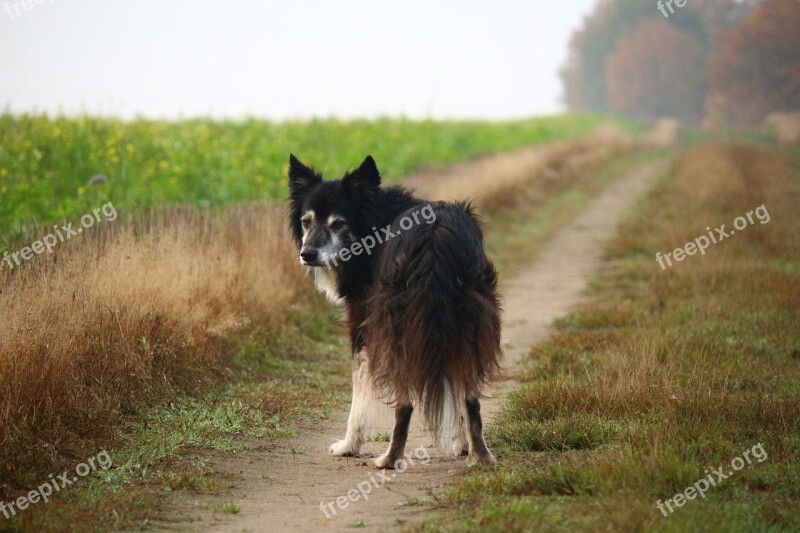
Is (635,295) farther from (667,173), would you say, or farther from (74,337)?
(667,173)

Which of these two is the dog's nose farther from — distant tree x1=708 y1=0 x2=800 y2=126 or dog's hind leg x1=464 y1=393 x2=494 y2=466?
distant tree x1=708 y1=0 x2=800 y2=126

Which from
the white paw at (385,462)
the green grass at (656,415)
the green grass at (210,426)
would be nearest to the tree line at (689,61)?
the green grass at (656,415)

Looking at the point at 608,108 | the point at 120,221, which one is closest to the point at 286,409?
the point at 120,221

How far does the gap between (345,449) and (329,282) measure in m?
1.44

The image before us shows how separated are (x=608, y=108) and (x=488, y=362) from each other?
99.9 metres

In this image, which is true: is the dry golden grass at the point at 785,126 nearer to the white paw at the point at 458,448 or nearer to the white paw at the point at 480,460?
the white paw at the point at 458,448

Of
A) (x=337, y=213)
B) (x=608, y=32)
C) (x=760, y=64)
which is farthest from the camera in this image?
(x=608, y=32)

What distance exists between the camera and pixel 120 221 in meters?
11.3
